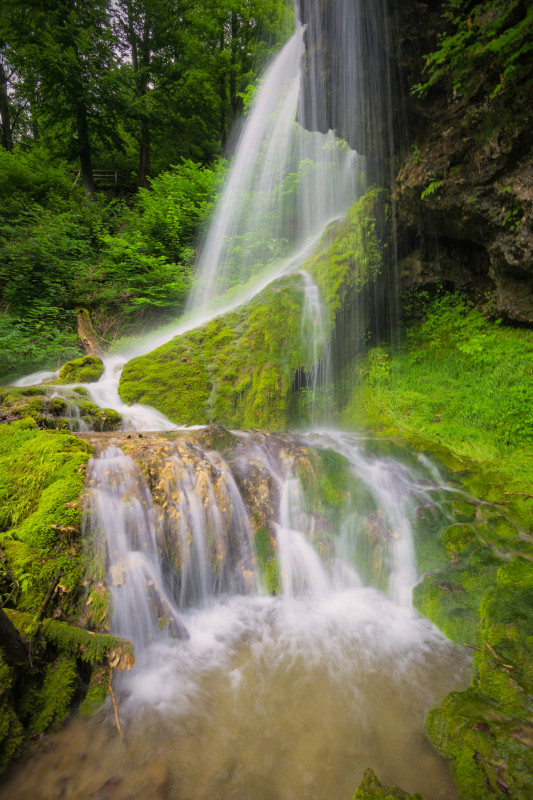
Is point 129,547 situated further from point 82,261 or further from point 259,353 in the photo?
point 82,261

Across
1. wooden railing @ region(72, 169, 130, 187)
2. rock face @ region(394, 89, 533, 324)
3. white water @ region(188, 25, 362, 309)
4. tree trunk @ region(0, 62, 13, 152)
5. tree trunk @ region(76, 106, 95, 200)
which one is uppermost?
tree trunk @ region(0, 62, 13, 152)

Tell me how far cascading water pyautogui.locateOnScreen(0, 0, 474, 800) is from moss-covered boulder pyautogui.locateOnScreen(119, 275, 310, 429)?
1.12 meters

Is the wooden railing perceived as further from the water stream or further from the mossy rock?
the water stream

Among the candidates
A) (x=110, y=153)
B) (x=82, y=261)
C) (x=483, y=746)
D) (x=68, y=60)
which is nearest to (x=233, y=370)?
(x=483, y=746)

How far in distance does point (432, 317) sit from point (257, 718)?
25.2 feet

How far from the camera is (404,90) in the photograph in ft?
18.9

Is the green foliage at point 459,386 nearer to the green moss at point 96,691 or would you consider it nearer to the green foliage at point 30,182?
the green moss at point 96,691

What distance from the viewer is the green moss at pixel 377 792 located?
1576 mm

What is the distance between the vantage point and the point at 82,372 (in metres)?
7.64

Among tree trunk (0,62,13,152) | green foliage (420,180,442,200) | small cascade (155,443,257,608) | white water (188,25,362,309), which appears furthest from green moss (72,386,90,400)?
tree trunk (0,62,13,152)

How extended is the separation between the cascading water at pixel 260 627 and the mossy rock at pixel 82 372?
261 cm

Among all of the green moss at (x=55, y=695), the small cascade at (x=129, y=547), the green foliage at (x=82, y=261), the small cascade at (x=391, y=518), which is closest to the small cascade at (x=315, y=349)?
the small cascade at (x=391, y=518)

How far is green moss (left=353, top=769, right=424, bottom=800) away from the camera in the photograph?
1.58 metres

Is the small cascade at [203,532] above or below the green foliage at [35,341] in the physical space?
below
